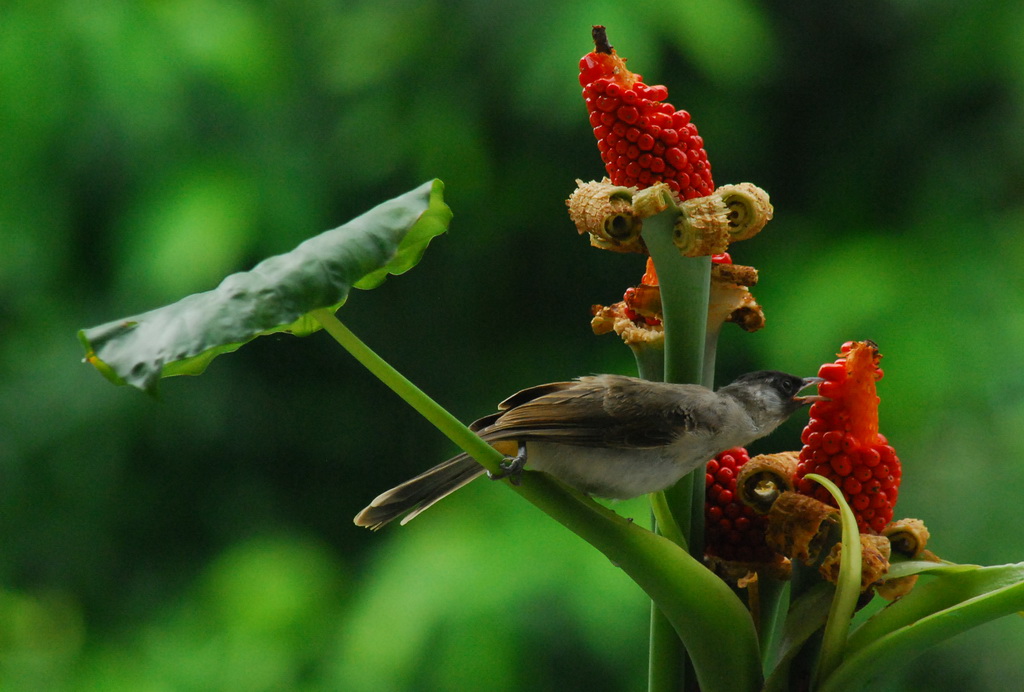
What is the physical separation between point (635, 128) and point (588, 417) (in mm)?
328

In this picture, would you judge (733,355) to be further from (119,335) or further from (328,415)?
(119,335)

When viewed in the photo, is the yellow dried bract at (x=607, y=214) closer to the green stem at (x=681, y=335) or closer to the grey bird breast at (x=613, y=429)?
the green stem at (x=681, y=335)

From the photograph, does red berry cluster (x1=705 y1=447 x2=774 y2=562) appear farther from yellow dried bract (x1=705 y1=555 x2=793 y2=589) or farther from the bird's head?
the bird's head

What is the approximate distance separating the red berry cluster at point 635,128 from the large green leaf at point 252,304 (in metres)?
0.13

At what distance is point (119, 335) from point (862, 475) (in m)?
0.49

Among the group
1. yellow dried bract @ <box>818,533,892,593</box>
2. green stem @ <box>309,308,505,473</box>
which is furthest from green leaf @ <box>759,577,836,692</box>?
green stem @ <box>309,308,505,473</box>

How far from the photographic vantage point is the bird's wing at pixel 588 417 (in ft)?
2.74

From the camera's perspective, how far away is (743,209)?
2.09 feet

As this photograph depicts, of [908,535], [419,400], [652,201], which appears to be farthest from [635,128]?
[908,535]

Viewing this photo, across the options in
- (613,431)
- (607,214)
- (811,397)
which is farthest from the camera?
(613,431)

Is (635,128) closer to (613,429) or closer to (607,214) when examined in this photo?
(607,214)

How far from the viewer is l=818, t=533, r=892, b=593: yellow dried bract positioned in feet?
2.03

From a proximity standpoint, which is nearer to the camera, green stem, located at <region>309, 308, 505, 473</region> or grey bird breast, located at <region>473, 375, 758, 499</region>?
green stem, located at <region>309, 308, 505, 473</region>

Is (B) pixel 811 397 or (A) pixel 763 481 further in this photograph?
(B) pixel 811 397
